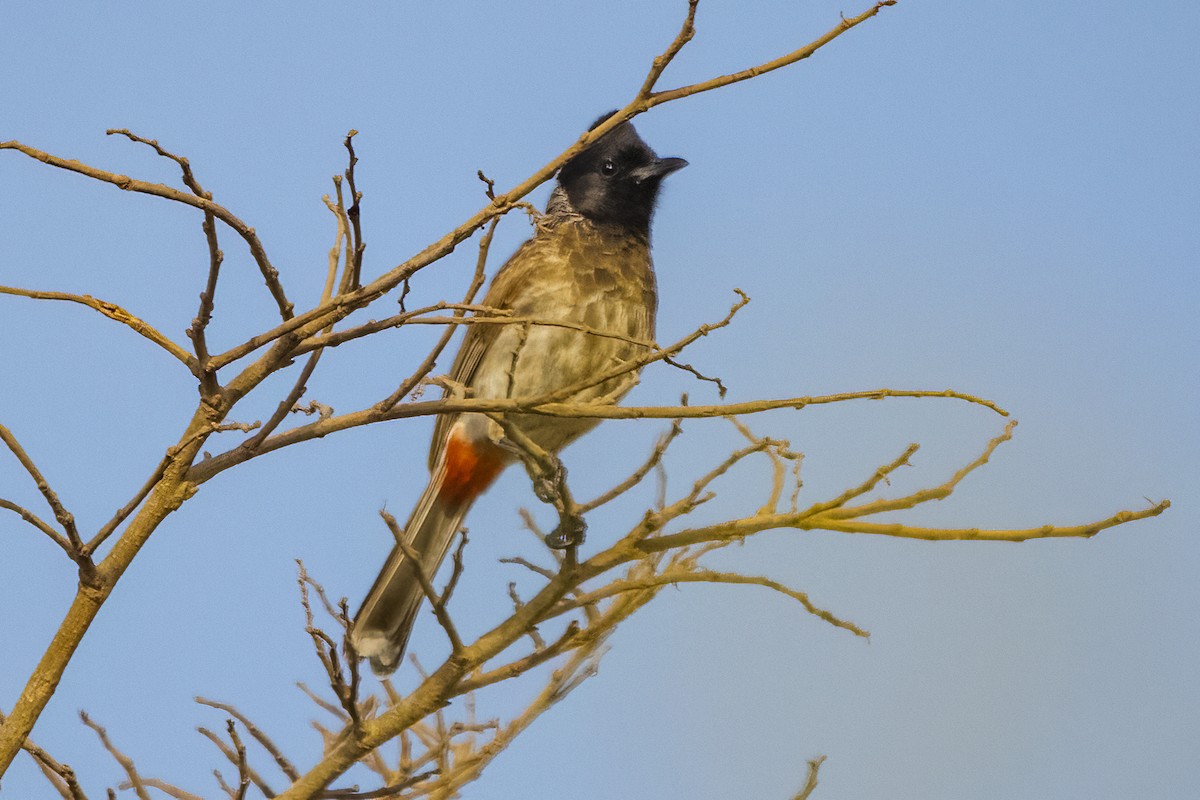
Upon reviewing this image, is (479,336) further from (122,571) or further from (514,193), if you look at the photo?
(122,571)

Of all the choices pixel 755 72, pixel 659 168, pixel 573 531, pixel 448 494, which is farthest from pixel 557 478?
pixel 659 168

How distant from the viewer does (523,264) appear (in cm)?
435

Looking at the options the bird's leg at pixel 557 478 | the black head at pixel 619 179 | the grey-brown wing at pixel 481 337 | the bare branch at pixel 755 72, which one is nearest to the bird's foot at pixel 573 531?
the bird's leg at pixel 557 478

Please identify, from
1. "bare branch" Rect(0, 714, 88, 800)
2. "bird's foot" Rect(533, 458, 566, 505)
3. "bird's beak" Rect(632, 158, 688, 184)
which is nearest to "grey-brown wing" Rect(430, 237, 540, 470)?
"bird's beak" Rect(632, 158, 688, 184)

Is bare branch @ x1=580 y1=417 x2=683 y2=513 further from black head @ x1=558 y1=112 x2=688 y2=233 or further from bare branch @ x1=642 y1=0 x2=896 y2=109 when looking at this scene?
black head @ x1=558 y1=112 x2=688 y2=233

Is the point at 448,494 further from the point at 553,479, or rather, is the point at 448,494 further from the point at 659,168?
the point at 553,479

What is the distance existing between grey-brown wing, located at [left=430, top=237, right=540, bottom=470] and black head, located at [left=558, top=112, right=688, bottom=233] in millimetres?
369

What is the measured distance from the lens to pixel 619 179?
483 cm

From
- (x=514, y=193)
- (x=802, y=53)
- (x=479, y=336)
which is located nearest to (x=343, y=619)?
(x=514, y=193)

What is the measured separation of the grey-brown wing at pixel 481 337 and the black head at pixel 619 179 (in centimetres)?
37

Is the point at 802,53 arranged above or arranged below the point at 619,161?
below

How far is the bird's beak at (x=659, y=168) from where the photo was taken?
4785 mm

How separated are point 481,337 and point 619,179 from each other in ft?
3.00

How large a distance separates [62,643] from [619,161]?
11.5 feet
